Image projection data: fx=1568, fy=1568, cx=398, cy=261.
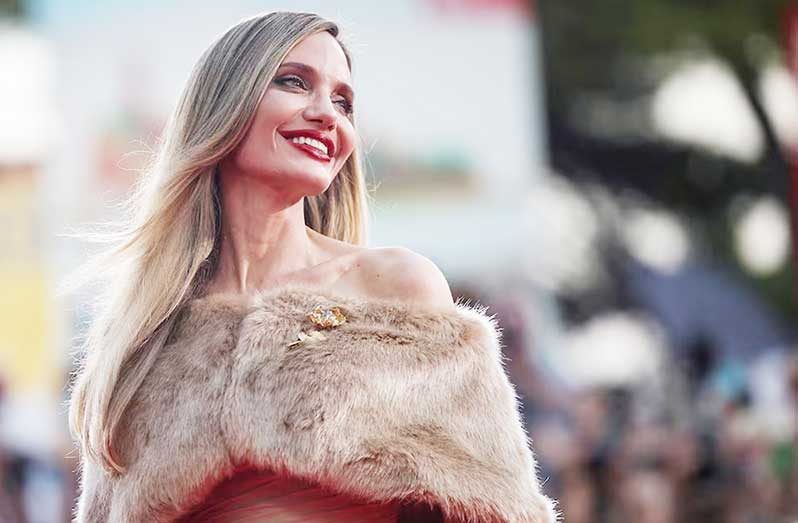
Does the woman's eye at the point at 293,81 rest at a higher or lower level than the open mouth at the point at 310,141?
higher

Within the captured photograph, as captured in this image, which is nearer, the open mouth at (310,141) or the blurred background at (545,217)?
the open mouth at (310,141)

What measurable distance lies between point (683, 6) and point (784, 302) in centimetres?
257

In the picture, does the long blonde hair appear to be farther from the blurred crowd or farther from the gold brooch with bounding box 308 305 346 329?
the blurred crowd

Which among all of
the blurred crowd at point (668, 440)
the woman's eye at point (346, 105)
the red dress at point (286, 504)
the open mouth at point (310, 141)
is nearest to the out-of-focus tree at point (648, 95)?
the blurred crowd at point (668, 440)

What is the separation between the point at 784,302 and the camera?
12461 millimetres

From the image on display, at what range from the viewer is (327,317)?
10.3ft

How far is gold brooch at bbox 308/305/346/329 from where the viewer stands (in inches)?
123

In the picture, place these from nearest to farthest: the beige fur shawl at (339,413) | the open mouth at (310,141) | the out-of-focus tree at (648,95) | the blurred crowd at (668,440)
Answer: the beige fur shawl at (339,413) → the open mouth at (310,141) → the blurred crowd at (668,440) → the out-of-focus tree at (648,95)

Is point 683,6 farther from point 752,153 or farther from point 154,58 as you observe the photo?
point 154,58

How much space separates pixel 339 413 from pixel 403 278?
34cm

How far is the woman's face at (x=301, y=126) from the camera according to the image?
3211 millimetres

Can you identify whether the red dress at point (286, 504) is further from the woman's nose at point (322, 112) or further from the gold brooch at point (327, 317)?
the woman's nose at point (322, 112)

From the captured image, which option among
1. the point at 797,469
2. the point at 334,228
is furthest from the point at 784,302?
the point at 334,228

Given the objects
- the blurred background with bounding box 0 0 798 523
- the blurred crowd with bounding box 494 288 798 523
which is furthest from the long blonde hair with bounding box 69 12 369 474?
the blurred crowd with bounding box 494 288 798 523
